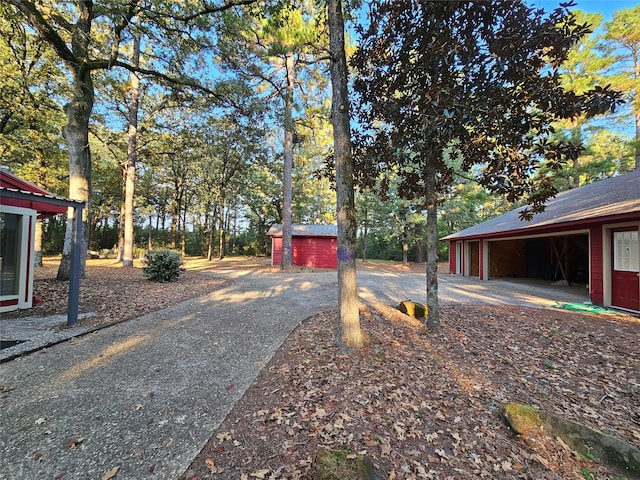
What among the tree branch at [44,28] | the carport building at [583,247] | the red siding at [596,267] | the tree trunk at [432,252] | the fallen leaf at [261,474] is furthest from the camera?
the red siding at [596,267]

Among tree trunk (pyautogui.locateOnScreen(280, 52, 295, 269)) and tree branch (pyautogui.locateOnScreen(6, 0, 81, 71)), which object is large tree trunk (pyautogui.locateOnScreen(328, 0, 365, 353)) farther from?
Result: tree trunk (pyautogui.locateOnScreen(280, 52, 295, 269))

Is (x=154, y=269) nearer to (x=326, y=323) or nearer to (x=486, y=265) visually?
(x=326, y=323)

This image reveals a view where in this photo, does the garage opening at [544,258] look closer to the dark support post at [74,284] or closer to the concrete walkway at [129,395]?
the concrete walkway at [129,395]

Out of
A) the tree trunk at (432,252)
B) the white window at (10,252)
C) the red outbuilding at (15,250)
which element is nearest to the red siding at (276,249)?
the red outbuilding at (15,250)

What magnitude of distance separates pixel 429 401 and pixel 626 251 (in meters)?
7.43

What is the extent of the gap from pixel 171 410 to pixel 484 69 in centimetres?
582

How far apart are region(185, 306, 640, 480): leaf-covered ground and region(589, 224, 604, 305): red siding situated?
8.95 ft

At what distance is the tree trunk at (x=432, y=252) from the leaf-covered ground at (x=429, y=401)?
323mm

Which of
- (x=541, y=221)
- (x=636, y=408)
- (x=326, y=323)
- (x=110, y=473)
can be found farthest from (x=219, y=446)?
(x=541, y=221)

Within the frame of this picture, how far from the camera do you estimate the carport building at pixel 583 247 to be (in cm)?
654

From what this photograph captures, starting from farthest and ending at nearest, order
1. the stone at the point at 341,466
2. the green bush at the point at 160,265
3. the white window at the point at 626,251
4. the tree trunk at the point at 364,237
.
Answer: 1. the tree trunk at the point at 364,237
2. the green bush at the point at 160,265
3. the white window at the point at 626,251
4. the stone at the point at 341,466

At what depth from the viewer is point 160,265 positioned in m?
8.80

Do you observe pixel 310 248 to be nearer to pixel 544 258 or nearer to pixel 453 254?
pixel 453 254

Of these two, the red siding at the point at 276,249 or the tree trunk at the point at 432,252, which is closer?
the tree trunk at the point at 432,252
